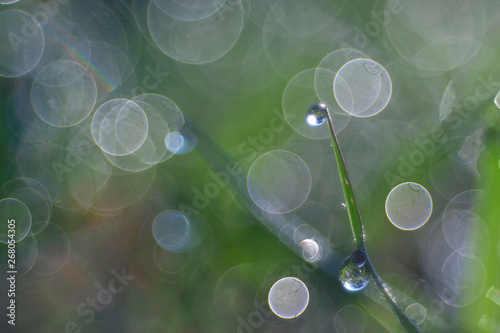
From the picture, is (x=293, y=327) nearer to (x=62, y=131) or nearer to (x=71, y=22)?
(x=62, y=131)

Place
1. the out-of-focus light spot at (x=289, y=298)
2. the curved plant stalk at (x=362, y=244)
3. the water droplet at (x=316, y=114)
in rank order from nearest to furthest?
the curved plant stalk at (x=362, y=244), the water droplet at (x=316, y=114), the out-of-focus light spot at (x=289, y=298)

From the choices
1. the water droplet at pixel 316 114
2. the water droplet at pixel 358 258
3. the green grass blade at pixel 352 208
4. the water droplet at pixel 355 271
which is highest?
the water droplet at pixel 316 114

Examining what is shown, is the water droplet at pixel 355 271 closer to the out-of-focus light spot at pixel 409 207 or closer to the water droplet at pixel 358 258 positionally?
the water droplet at pixel 358 258

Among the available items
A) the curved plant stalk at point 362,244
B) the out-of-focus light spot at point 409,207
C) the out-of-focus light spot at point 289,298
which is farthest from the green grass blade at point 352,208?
the out-of-focus light spot at point 409,207

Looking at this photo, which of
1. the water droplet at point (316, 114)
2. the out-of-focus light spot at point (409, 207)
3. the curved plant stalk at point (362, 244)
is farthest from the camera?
the out-of-focus light spot at point (409, 207)

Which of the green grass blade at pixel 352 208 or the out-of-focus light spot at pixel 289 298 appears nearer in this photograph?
the green grass blade at pixel 352 208

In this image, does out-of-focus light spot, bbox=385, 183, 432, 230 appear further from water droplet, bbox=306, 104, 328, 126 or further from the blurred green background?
water droplet, bbox=306, 104, 328, 126

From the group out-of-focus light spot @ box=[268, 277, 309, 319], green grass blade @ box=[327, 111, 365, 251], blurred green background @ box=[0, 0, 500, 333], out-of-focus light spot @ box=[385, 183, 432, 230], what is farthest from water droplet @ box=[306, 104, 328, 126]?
out-of-focus light spot @ box=[385, 183, 432, 230]

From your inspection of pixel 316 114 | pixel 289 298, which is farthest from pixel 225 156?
pixel 316 114

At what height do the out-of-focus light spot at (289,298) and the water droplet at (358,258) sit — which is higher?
the water droplet at (358,258)
